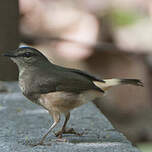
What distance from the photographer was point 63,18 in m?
11.8

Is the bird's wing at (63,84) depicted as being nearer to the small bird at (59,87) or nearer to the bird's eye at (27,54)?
the small bird at (59,87)

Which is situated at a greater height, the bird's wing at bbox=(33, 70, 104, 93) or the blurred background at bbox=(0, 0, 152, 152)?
the bird's wing at bbox=(33, 70, 104, 93)

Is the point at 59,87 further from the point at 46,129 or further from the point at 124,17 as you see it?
the point at 124,17

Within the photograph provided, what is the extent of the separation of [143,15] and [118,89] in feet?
7.41

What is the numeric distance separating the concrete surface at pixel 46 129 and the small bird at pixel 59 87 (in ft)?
0.60

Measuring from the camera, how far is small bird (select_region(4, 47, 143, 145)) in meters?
4.58

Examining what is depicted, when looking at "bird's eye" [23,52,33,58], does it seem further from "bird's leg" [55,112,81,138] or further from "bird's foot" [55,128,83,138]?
"bird's foot" [55,128,83,138]

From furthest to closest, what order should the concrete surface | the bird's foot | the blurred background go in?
the blurred background
the bird's foot
the concrete surface

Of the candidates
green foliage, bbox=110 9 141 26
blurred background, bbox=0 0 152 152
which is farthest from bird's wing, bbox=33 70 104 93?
green foliage, bbox=110 9 141 26

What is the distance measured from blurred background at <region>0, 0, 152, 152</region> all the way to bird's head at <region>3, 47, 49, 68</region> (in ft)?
14.6

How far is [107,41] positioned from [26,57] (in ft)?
21.8

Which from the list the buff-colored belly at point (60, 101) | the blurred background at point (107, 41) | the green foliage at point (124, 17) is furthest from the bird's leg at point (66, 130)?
the green foliage at point (124, 17)

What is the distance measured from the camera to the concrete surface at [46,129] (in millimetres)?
4352

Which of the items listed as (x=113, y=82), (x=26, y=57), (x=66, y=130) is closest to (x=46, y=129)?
(x=66, y=130)
